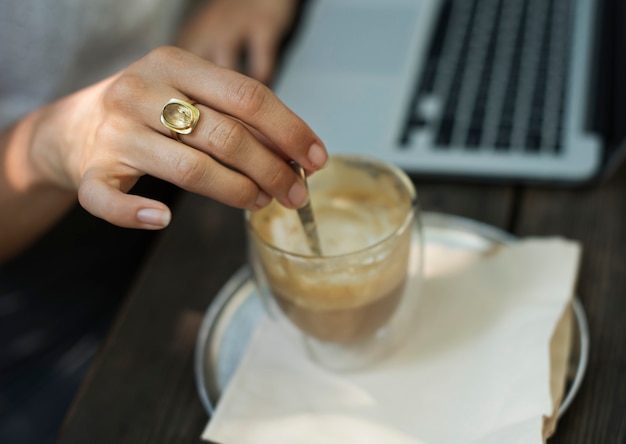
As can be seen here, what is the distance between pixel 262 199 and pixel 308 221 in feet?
0.14

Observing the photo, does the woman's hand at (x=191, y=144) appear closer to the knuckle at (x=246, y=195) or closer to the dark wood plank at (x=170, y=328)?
the knuckle at (x=246, y=195)

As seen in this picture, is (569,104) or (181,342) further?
(569,104)

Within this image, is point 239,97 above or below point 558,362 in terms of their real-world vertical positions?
above

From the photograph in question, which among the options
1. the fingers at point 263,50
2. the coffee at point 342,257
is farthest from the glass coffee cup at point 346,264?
the fingers at point 263,50

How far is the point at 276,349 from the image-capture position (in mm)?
454

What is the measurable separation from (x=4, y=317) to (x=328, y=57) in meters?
0.45

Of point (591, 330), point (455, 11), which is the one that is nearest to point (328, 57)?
point (455, 11)

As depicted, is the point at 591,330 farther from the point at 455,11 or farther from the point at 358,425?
the point at 455,11

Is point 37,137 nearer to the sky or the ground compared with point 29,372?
nearer to the sky

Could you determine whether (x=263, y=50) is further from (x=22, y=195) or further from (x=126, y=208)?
(x=126, y=208)

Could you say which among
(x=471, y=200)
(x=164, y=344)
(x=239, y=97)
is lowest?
(x=164, y=344)

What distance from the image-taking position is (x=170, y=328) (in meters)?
0.48

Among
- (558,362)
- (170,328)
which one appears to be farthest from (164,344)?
(558,362)

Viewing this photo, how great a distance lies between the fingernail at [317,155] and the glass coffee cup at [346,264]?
55 millimetres
